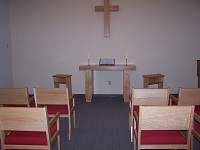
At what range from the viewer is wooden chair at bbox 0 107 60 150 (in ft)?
5.51

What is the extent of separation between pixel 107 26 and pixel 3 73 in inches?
112

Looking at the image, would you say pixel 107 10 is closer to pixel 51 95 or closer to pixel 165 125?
pixel 51 95

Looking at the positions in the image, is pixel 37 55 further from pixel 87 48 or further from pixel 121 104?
pixel 121 104

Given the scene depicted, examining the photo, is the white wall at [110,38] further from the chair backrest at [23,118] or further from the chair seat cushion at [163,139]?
the chair backrest at [23,118]

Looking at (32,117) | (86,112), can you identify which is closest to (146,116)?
(32,117)

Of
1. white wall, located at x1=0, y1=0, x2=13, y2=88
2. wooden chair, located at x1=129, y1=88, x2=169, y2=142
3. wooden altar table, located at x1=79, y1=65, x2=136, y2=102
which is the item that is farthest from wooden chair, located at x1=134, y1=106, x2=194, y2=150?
white wall, located at x1=0, y1=0, x2=13, y2=88

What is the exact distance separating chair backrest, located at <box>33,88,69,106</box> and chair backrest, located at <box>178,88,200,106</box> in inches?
54.7

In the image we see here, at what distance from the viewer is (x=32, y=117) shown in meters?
1.70

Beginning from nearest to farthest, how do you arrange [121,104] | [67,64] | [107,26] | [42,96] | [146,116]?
[146,116]
[42,96]
[121,104]
[107,26]
[67,64]

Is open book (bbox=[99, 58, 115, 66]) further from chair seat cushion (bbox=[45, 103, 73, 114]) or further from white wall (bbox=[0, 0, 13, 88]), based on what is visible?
white wall (bbox=[0, 0, 13, 88])

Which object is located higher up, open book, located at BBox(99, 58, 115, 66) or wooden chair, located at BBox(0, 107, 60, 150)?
open book, located at BBox(99, 58, 115, 66)

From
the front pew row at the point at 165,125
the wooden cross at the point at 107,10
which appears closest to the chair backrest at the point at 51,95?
the front pew row at the point at 165,125

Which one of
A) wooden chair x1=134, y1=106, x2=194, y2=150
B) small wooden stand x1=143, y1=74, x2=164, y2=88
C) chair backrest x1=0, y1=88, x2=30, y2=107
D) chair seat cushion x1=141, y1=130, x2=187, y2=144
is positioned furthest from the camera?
small wooden stand x1=143, y1=74, x2=164, y2=88

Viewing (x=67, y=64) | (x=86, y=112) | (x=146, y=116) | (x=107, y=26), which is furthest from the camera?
(x=67, y=64)
